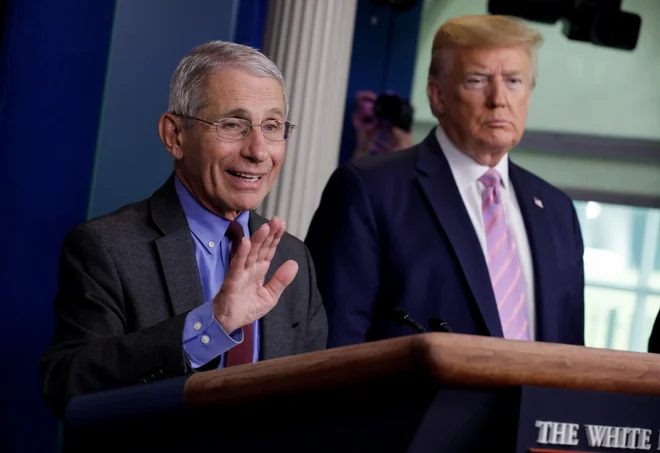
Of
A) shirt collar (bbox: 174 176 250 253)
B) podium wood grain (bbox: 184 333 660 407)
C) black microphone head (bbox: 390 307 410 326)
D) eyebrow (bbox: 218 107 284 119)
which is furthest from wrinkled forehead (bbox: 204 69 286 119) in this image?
podium wood grain (bbox: 184 333 660 407)

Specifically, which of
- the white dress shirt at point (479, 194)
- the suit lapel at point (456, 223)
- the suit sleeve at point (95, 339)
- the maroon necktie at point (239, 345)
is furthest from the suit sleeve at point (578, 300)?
the suit sleeve at point (95, 339)

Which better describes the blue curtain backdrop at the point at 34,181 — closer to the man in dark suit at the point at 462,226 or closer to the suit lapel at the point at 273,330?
the man in dark suit at the point at 462,226

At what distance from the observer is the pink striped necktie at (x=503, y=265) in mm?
2420

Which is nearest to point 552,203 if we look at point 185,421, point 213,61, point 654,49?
point 213,61

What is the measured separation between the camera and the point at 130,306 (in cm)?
180

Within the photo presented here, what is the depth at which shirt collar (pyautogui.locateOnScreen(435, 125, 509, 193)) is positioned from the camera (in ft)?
8.51

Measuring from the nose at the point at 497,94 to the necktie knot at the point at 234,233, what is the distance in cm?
86

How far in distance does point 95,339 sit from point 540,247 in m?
1.22

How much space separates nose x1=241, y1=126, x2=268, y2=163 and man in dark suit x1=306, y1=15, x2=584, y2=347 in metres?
0.59

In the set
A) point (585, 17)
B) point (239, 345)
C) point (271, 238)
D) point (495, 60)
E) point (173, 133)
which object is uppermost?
point (585, 17)

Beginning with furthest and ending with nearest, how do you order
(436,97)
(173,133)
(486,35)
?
(436,97) < (486,35) < (173,133)

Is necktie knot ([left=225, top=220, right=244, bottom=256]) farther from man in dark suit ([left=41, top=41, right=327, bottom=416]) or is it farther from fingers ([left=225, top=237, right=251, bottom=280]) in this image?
fingers ([left=225, top=237, right=251, bottom=280])

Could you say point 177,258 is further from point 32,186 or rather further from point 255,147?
point 32,186

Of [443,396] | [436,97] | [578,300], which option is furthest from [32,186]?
[443,396]
